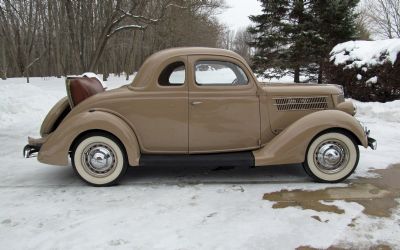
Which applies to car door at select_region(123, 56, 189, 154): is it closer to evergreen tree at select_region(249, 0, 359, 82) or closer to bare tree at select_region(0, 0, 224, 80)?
bare tree at select_region(0, 0, 224, 80)

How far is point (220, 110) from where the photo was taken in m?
5.09

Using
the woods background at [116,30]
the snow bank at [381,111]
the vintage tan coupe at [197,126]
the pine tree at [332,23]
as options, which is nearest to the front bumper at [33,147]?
the vintage tan coupe at [197,126]

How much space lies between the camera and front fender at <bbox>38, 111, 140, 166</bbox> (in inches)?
193

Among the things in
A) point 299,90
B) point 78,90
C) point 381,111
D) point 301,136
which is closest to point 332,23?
point 381,111

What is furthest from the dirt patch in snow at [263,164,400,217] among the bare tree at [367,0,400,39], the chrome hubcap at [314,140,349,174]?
the bare tree at [367,0,400,39]

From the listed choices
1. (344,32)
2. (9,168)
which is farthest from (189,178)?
(344,32)

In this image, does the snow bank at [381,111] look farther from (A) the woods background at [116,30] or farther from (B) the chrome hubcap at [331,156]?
(B) the chrome hubcap at [331,156]

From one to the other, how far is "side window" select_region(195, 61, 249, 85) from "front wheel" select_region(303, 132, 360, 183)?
1251mm

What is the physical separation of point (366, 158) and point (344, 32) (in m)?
15.1

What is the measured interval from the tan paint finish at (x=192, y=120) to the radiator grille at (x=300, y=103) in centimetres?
8

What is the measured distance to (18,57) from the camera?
29453 millimetres

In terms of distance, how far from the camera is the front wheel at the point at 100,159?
16.4ft

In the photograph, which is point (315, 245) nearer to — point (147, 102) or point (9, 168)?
point (147, 102)

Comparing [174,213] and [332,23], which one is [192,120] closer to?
[174,213]
